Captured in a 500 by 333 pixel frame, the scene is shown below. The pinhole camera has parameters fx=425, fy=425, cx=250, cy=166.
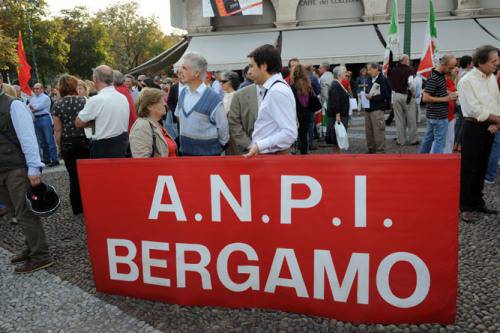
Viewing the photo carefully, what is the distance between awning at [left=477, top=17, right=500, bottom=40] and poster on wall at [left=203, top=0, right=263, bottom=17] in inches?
391

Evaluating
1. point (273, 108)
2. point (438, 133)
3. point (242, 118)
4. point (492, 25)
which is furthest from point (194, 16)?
point (273, 108)

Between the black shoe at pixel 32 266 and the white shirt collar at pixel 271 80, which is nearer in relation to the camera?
the white shirt collar at pixel 271 80

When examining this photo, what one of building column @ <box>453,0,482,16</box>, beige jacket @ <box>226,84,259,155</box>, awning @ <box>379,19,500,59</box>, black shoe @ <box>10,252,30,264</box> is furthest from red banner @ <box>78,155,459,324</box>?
building column @ <box>453,0,482,16</box>

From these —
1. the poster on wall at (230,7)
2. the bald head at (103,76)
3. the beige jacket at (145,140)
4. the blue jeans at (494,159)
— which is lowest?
the blue jeans at (494,159)

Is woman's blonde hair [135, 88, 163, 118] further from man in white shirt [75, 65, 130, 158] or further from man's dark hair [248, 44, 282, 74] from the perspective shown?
man in white shirt [75, 65, 130, 158]

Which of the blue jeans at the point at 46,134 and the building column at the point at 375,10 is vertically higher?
the building column at the point at 375,10

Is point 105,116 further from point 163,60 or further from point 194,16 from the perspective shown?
point 163,60

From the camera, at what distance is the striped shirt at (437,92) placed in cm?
603

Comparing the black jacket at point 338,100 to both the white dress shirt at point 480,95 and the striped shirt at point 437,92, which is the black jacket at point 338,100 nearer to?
the striped shirt at point 437,92

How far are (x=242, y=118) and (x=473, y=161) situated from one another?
2723 mm

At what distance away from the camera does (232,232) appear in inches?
116

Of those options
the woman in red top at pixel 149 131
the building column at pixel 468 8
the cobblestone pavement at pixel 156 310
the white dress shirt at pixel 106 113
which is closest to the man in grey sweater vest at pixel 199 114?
the woman in red top at pixel 149 131

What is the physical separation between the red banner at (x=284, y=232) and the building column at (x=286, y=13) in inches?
750

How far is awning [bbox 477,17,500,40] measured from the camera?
17.4 meters
